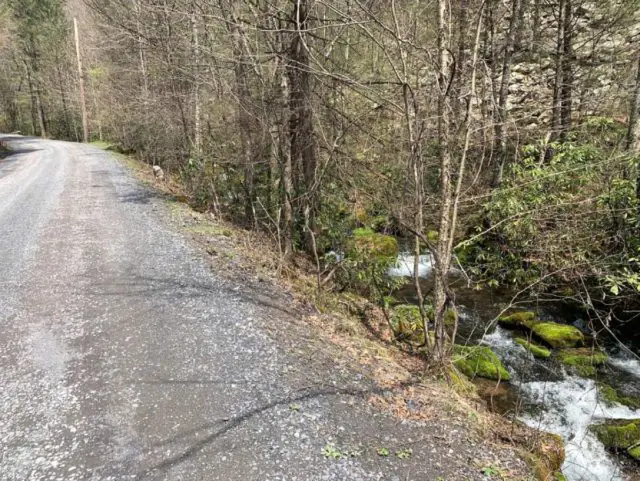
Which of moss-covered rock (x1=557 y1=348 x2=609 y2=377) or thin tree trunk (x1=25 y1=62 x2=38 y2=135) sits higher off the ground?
thin tree trunk (x1=25 y1=62 x2=38 y2=135)

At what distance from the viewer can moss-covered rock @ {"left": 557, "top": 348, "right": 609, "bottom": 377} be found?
6.68 m

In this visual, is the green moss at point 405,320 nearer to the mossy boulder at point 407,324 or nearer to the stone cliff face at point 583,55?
the mossy boulder at point 407,324

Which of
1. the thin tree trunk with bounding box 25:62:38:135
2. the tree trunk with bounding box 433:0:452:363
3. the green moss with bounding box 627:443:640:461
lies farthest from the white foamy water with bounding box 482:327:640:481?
the thin tree trunk with bounding box 25:62:38:135

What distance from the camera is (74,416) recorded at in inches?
142

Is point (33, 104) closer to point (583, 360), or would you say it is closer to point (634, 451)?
point (583, 360)

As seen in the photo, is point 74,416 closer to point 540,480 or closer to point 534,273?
point 540,480

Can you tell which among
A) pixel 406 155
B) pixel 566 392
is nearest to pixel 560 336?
pixel 566 392

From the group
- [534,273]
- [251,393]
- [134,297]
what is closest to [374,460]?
[251,393]

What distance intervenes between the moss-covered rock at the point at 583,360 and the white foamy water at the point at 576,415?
22cm

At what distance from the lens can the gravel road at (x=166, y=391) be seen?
322cm

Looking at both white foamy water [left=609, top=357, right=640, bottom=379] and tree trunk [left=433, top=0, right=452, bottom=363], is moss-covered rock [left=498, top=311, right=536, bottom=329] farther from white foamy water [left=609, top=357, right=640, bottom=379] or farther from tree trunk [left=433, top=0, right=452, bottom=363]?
tree trunk [left=433, top=0, right=452, bottom=363]

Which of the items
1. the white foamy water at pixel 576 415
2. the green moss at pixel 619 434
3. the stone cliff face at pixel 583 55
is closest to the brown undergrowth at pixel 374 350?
the white foamy water at pixel 576 415

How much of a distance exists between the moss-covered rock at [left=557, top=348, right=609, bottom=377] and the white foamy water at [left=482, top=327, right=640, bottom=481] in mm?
220

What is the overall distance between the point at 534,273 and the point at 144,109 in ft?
39.0
